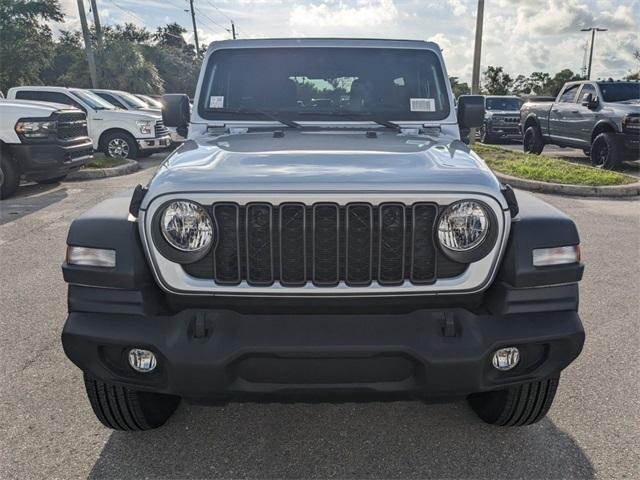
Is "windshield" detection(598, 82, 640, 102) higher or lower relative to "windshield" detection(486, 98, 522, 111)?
higher

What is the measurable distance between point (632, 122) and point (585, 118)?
1477 mm

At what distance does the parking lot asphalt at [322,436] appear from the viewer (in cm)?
250

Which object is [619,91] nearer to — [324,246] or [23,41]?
[324,246]

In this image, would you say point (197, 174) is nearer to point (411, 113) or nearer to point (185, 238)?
point (185, 238)

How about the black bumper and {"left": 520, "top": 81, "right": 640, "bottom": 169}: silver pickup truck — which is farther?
{"left": 520, "top": 81, "right": 640, "bottom": 169}: silver pickup truck

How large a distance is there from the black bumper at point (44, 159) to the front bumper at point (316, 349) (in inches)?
288

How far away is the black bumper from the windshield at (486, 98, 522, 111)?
14.8 metres

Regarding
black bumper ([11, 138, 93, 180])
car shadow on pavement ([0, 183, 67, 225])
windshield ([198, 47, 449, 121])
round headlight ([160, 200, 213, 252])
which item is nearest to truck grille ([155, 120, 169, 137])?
car shadow on pavement ([0, 183, 67, 225])

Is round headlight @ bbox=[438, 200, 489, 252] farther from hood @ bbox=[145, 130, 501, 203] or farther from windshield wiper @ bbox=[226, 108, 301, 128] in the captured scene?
windshield wiper @ bbox=[226, 108, 301, 128]

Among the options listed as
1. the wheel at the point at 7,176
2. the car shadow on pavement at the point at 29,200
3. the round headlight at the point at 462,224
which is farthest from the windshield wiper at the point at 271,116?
the wheel at the point at 7,176

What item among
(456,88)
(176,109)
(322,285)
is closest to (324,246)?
(322,285)

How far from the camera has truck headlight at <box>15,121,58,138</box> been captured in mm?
8430

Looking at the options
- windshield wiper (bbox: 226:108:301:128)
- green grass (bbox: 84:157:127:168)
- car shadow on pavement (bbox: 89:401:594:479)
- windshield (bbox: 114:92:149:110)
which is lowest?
car shadow on pavement (bbox: 89:401:594:479)

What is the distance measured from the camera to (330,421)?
2863 mm
